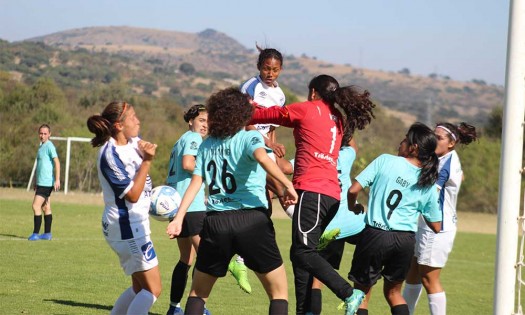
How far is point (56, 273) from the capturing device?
12.2 metres

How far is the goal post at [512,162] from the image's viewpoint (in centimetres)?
668

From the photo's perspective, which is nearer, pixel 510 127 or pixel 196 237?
pixel 510 127

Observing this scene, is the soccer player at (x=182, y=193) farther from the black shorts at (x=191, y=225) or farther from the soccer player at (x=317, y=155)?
the soccer player at (x=317, y=155)

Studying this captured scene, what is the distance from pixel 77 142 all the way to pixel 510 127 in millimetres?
29891

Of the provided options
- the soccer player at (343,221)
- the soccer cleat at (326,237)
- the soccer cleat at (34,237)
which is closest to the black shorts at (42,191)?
the soccer cleat at (34,237)

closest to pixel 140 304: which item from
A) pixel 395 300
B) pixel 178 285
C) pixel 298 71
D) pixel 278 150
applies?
pixel 278 150

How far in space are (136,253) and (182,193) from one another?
7.71ft

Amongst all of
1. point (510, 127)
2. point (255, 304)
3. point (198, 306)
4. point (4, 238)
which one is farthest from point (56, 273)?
point (510, 127)

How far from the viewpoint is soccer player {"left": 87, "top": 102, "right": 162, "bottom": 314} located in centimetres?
709

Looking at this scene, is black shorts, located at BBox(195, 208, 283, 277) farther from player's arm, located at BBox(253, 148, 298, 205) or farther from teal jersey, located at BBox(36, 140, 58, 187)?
teal jersey, located at BBox(36, 140, 58, 187)

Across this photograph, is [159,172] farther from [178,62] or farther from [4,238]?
[178,62]

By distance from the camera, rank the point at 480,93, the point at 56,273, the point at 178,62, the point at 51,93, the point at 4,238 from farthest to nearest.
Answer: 1. the point at 480,93
2. the point at 178,62
3. the point at 51,93
4. the point at 4,238
5. the point at 56,273

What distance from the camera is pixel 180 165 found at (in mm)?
9477

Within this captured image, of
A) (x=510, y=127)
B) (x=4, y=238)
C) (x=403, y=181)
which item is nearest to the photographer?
(x=510, y=127)
